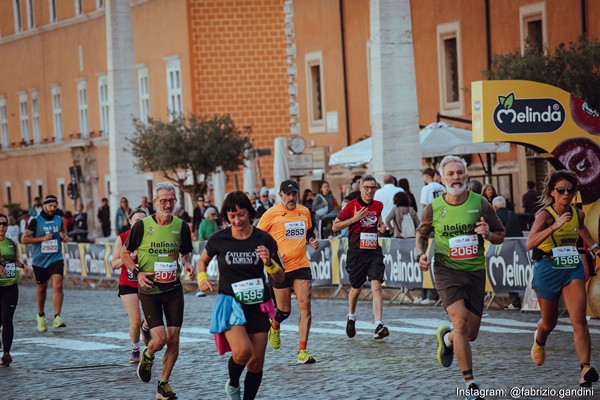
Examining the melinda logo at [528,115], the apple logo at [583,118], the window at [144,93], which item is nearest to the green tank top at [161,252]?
the melinda logo at [528,115]

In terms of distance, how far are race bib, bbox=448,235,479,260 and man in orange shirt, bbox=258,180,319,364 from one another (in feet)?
12.8

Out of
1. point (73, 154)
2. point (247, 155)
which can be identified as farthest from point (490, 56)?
point (73, 154)

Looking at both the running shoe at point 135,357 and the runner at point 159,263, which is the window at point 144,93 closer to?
the running shoe at point 135,357

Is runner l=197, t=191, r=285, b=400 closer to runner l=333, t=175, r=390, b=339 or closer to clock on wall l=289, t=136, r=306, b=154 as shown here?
runner l=333, t=175, r=390, b=339

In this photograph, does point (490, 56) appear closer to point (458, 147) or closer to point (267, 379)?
point (458, 147)

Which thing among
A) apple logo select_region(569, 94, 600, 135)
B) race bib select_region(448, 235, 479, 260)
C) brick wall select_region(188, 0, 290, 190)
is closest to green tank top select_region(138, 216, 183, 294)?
race bib select_region(448, 235, 479, 260)

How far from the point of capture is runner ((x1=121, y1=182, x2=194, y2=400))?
14.1 meters

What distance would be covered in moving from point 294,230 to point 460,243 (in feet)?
13.9

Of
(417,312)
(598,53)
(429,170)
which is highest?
(598,53)

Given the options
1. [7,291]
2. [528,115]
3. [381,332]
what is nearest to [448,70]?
[528,115]

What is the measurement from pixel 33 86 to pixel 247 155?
25.9m

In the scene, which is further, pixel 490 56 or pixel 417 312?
pixel 490 56

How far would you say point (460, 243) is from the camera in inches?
502

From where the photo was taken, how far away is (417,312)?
22.2 metres
